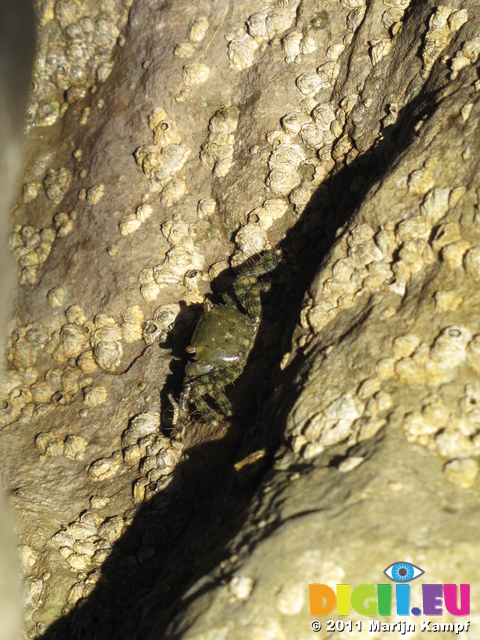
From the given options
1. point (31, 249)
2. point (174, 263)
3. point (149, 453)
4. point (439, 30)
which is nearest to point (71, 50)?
point (31, 249)

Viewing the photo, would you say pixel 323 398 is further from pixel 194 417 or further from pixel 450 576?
pixel 194 417

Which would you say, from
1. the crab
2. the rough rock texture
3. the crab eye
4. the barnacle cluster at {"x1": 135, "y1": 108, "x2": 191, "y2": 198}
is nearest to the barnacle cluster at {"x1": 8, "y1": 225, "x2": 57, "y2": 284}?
the rough rock texture

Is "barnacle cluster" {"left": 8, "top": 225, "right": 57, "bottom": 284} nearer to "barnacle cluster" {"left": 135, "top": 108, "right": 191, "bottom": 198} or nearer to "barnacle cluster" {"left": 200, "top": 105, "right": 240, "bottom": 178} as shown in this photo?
"barnacle cluster" {"left": 135, "top": 108, "right": 191, "bottom": 198}

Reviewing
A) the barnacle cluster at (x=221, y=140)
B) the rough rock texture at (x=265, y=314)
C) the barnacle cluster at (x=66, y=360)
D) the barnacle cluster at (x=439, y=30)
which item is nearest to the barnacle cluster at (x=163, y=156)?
the rough rock texture at (x=265, y=314)

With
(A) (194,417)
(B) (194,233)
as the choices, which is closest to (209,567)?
(A) (194,417)

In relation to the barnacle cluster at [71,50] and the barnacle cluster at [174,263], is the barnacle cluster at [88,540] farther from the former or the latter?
the barnacle cluster at [71,50]

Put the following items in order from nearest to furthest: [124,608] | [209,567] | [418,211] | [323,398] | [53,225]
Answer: [209,567]
[323,398]
[418,211]
[124,608]
[53,225]

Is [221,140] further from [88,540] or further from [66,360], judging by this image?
[88,540]
